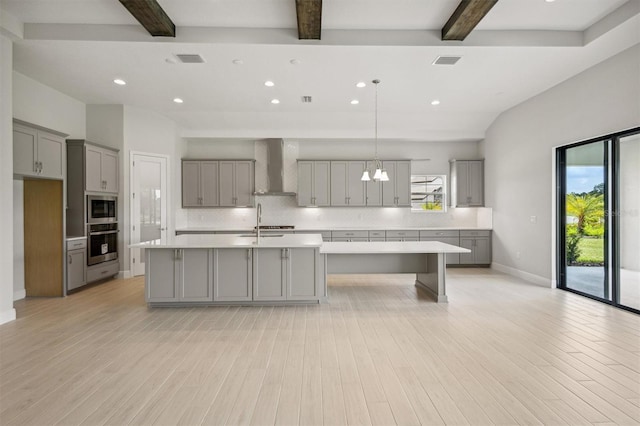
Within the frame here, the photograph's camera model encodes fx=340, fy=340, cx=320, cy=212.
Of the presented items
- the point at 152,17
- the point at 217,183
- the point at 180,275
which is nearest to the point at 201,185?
the point at 217,183

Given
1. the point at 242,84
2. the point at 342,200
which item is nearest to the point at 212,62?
the point at 242,84

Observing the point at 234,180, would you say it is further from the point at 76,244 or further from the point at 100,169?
the point at 76,244

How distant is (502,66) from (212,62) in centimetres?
391

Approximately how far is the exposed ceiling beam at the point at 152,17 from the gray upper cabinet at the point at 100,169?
2632mm

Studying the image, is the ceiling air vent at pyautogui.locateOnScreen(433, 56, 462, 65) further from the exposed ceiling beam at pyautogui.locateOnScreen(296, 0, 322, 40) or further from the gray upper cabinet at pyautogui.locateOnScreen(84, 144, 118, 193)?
the gray upper cabinet at pyautogui.locateOnScreen(84, 144, 118, 193)

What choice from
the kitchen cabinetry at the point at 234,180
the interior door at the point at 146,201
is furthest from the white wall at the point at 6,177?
the kitchen cabinetry at the point at 234,180

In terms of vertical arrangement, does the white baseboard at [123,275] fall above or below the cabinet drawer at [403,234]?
below

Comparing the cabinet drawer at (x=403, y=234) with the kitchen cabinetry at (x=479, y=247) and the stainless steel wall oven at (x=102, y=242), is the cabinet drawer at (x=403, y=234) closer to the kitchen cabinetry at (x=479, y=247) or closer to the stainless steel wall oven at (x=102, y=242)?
the kitchen cabinetry at (x=479, y=247)

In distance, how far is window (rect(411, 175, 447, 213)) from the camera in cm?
815

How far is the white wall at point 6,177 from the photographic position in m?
3.82

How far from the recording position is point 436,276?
4.76 m

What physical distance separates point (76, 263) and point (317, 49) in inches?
187

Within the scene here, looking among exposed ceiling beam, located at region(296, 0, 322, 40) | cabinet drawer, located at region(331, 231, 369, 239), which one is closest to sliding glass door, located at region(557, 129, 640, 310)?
cabinet drawer, located at region(331, 231, 369, 239)

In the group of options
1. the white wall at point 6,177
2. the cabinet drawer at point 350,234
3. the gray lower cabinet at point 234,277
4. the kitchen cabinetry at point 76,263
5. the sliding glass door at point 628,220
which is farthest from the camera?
the cabinet drawer at point 350,234
